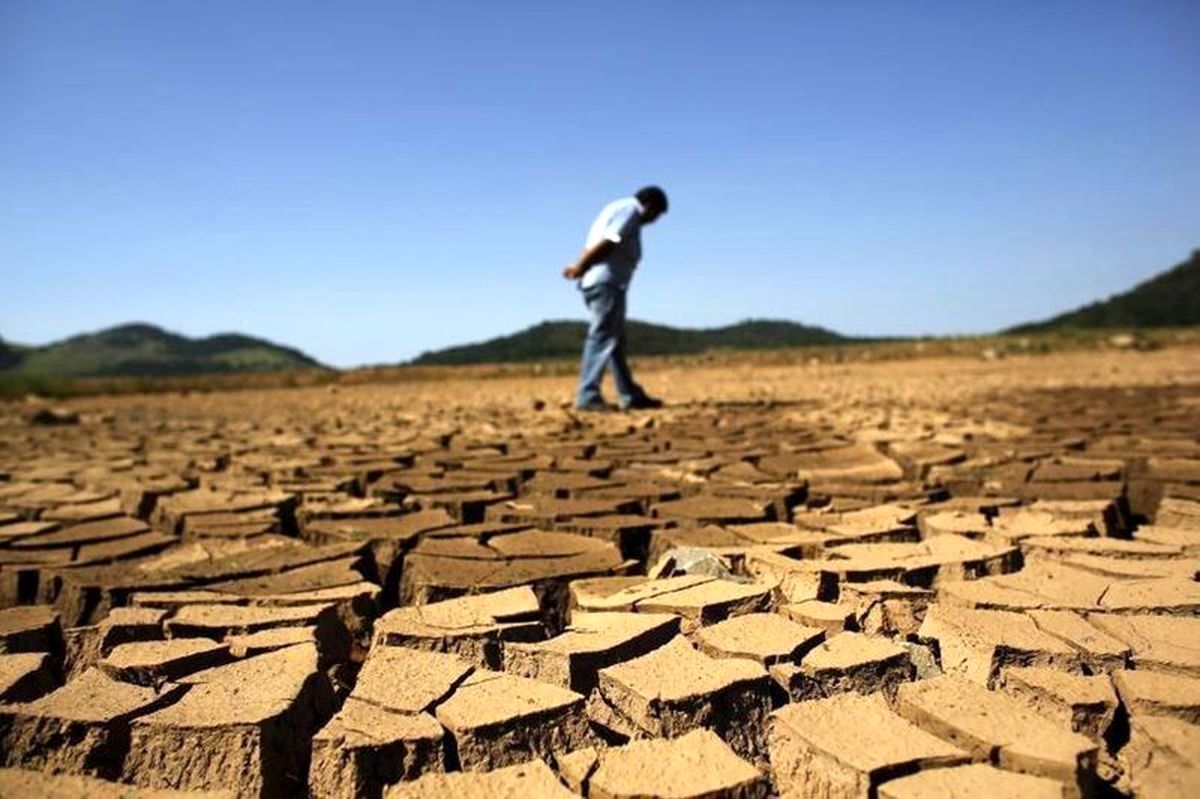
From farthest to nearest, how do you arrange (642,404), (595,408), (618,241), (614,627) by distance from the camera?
(642,404), (595,408), (618,241), (614,627)

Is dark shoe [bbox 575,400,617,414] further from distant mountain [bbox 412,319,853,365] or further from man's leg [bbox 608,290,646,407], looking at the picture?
distant mountain [bbox 412,319,853,365]

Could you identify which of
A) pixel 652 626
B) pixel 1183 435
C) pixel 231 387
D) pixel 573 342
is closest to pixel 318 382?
pixel 231 387

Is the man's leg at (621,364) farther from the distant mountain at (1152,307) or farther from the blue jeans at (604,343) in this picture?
the distant mountain at (1152,307)

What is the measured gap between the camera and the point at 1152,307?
47906mm

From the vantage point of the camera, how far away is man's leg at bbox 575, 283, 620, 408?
6328mm

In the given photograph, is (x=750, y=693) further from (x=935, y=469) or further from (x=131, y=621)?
(x=935, y=469)

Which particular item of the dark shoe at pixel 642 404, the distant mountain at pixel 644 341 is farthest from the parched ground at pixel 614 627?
the distant mountain at pixel 644 341

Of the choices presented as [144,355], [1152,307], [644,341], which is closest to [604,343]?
[644,341]

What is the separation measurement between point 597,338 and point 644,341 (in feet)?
75.0

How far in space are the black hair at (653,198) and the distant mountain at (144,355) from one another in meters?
43.0

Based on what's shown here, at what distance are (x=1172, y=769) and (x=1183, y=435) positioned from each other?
3.78 m

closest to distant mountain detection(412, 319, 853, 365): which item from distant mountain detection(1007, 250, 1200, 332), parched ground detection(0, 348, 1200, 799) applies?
distant mountain detection(1007, 250, 1200, 332)

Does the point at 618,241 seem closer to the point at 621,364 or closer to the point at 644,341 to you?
the point at 621,364

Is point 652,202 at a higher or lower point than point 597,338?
higher
